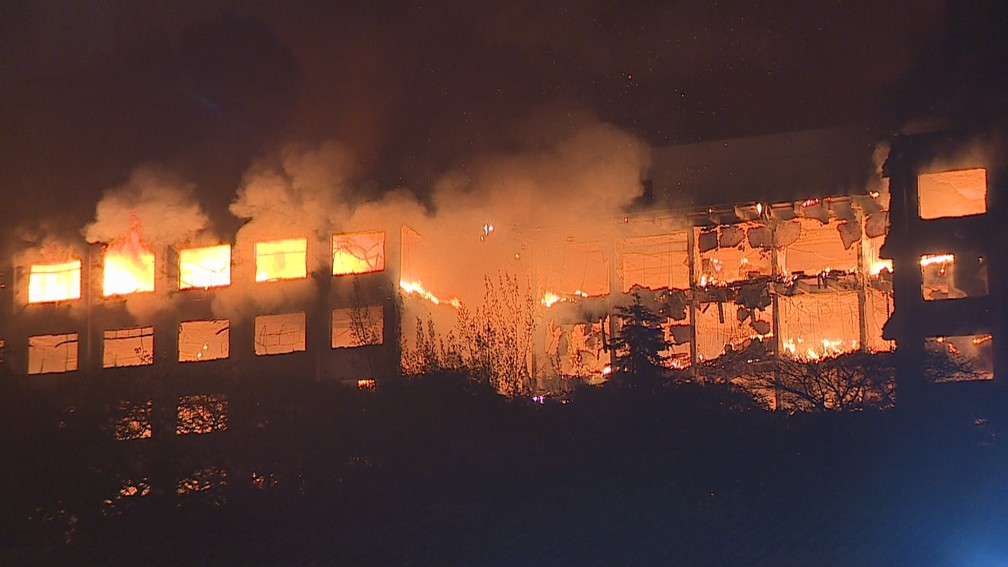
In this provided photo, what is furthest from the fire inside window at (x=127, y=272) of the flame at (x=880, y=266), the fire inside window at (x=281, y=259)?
the flame at (x=880, y=266)

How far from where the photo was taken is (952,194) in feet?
54.7

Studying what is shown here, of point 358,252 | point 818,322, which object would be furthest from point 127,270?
point 818,322

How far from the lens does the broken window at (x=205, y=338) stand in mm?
19406

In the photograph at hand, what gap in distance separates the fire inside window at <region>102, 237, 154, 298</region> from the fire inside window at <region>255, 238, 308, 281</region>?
231 cm

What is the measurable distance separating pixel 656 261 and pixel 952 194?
5.36 m

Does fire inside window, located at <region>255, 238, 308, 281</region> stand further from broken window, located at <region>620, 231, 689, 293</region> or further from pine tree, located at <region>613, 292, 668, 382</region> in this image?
pine tree, located at <region>613, 292, 668, 382</region>

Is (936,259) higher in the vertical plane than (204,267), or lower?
lower

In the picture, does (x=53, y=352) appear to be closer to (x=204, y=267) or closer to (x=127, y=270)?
(x=127, y=270)

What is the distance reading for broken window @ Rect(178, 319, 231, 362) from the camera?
63.7 feet

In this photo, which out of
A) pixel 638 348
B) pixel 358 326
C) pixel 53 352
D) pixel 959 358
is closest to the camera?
pixel 638 348

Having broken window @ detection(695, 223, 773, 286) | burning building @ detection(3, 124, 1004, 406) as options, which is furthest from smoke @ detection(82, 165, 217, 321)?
broken window @ detection(695, 223, 773, 286)

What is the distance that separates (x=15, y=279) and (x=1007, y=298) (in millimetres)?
19438

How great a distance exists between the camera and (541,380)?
14.8 meters

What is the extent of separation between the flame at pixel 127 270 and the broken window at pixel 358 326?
407cm
